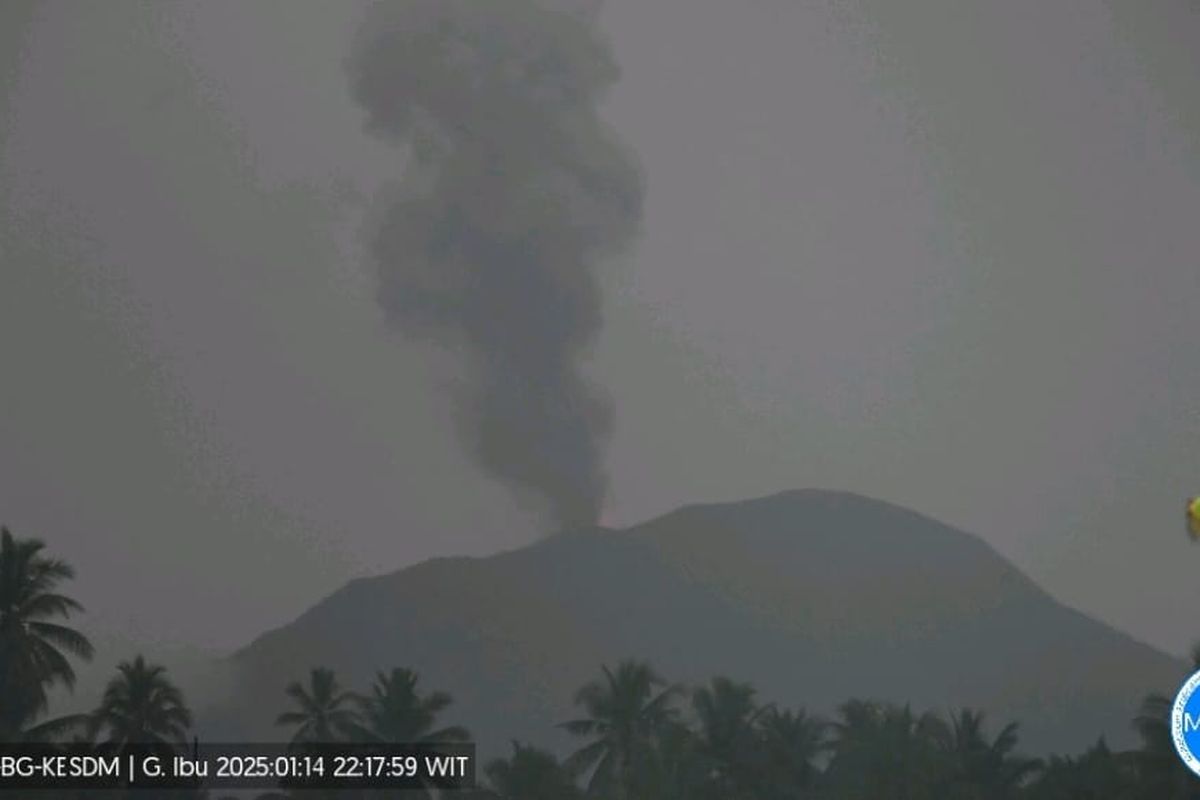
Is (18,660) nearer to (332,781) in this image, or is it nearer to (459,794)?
(332,781)

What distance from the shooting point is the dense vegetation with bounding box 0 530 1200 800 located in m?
56.7

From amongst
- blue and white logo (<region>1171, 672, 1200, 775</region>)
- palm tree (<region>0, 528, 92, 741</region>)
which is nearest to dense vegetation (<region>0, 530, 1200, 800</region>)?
palm tree (<region>0, 528, 92, 741</region>)

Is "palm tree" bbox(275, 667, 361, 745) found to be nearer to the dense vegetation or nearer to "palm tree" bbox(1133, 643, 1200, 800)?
the dense vegetation

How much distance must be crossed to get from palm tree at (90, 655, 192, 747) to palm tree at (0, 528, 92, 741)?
6.90 feet

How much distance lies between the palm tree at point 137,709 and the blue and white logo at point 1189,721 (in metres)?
43.5

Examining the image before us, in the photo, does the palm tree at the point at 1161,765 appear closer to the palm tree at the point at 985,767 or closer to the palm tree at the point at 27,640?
the palm tree at the point at 985,767

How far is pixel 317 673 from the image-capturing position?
65.6 metres

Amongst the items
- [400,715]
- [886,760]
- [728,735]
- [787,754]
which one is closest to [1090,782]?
[886,760]

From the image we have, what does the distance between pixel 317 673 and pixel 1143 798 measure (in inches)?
1308

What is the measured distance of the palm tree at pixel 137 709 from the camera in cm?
5828

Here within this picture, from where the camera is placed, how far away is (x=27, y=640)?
56.1m

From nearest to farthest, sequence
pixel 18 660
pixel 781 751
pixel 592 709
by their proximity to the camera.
A: pixel 18 660 → pixel 781 751 → pixel 592 709

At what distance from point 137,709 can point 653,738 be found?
84.7ft

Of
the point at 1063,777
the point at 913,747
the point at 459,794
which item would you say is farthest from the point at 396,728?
the point at 1063,777
